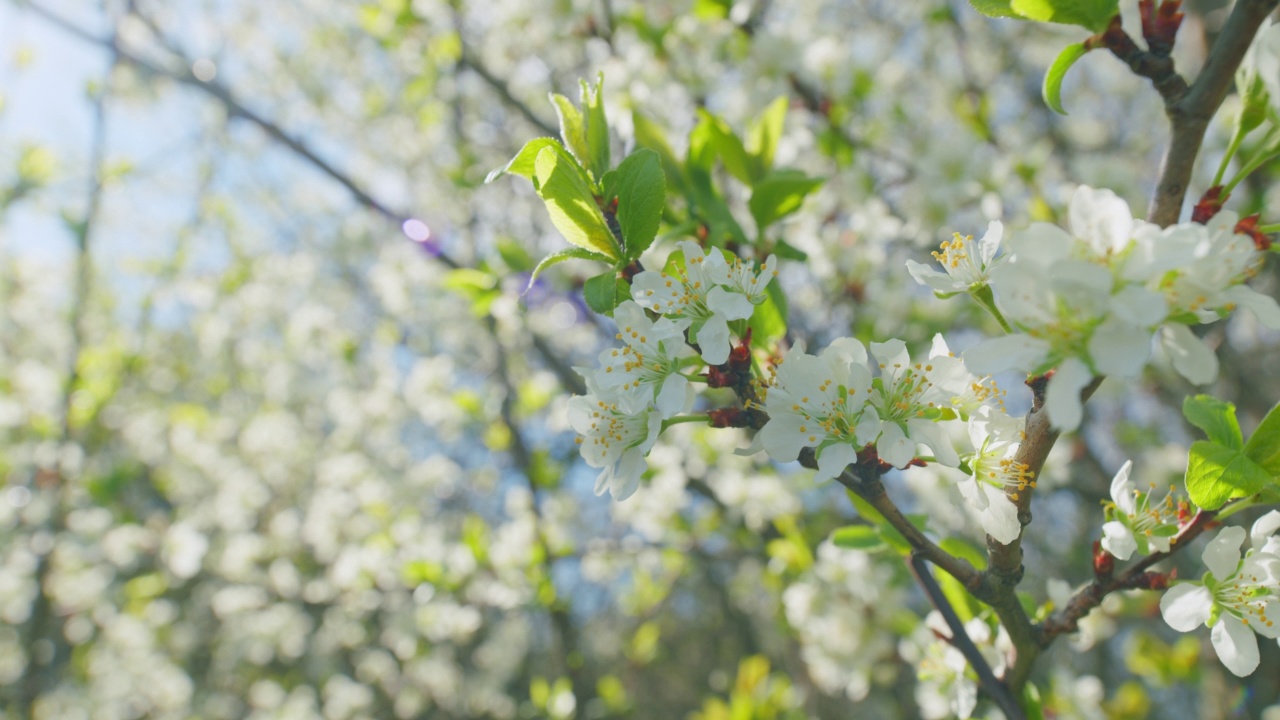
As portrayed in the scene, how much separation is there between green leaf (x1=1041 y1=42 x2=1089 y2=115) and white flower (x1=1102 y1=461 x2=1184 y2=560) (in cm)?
47

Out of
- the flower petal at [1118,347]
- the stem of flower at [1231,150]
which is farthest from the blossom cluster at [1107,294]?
the stem of flower at [1231,150]

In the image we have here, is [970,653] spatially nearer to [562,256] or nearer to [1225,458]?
[1225,458]

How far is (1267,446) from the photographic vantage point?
83cm

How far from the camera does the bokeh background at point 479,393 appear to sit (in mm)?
2699

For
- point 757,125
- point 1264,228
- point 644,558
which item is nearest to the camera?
point 1264,228

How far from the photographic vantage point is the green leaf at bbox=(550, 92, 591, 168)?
995 millimetres

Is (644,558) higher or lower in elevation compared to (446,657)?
higher

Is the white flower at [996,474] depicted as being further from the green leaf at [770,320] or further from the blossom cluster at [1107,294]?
the green leaf at [770,320]

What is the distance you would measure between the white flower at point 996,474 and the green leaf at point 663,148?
0.71m

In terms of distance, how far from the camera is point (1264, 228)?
75 cm

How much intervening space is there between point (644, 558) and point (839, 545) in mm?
3676

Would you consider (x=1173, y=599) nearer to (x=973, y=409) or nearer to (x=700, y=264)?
(x=973, y=409)

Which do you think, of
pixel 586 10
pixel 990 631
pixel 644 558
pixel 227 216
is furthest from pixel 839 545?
pixel 227 216

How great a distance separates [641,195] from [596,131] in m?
0.16
